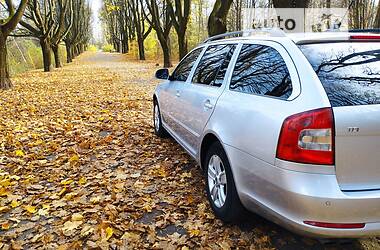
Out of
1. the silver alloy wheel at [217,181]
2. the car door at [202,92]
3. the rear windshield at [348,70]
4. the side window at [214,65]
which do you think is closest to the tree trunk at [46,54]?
the car door at [202,92]

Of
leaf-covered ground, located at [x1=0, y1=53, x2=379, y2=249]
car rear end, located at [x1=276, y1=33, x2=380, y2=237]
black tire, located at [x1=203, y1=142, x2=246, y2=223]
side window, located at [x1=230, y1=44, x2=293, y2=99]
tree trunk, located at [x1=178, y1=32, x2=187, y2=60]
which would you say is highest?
tree trunk, located at [x1=178, y1=32, x2=187, y2=60]

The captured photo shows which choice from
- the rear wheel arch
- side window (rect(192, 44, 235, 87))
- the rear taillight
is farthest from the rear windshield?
the rear wheel arch

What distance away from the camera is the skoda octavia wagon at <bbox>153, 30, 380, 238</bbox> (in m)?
2.18

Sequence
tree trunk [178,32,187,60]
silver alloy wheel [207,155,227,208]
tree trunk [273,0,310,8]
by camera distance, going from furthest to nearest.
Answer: tree trunk [178,32,187,60], tree trunk [273,0,310,8], silver alloy wheel [207,155,227,208]

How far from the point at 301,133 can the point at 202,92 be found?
1.69m

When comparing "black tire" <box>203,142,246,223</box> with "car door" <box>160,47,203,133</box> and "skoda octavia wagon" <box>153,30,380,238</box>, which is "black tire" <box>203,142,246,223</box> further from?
"car door" <box>160,47,203,133</box>

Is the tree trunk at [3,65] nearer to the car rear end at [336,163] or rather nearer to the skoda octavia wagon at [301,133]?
the skoda octavia wagon at [301,133]

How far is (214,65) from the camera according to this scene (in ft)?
12.6

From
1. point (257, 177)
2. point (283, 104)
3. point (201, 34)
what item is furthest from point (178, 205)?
point (201, 34)

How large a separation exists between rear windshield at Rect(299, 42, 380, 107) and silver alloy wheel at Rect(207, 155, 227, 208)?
122 cm

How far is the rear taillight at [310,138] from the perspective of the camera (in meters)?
2.18

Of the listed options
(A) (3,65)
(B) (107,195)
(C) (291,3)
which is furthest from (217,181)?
(A) (3,65)

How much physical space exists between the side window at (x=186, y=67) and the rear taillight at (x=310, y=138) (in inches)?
99.7

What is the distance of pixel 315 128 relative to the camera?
2195 millimetres
